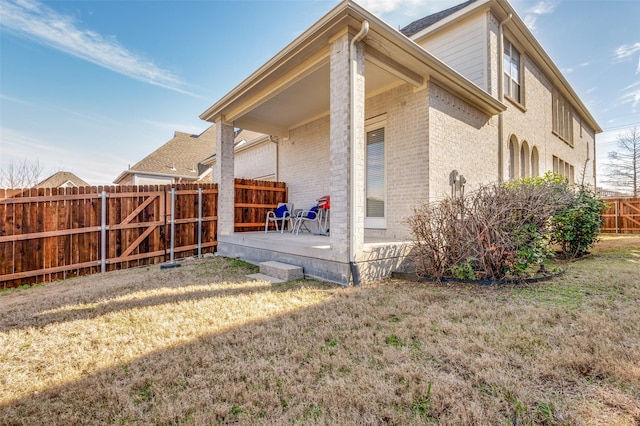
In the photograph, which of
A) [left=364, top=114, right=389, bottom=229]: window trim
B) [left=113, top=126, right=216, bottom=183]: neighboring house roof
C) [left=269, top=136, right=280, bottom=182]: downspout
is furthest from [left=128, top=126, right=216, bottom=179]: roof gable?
[left=364, top=114, right=389, bottom=229]: window trim

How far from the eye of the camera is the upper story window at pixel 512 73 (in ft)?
29.1

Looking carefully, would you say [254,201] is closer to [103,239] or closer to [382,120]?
[103,239]

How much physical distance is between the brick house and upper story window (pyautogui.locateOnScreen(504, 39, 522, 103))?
30 millimetres

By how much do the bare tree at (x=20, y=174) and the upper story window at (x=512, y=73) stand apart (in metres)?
24.3

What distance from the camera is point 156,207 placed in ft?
23.6

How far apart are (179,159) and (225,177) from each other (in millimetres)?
12431

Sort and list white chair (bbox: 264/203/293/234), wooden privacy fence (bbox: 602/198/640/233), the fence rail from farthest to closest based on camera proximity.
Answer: wooden privacy fence (bbox: 602/198/640/233) → white chair (bbox: 264/203/293/234) → the fence rail

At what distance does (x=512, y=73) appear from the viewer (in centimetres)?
923

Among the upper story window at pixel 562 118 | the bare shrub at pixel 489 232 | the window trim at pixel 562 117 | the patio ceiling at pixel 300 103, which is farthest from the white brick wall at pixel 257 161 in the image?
the upper story window at pixel 562 118

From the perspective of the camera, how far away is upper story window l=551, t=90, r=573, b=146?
40.1ft

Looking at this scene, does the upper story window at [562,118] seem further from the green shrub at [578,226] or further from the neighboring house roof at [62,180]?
the neighboring house roof at [62,180]

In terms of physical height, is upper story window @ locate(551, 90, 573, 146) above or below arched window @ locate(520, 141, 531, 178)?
above

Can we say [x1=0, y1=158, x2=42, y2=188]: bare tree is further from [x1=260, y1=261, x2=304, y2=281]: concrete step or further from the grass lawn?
[x1=260, y1=261, x2=304, y2=281]: concrete step

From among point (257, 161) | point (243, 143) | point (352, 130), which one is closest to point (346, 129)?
point (352, 130)
